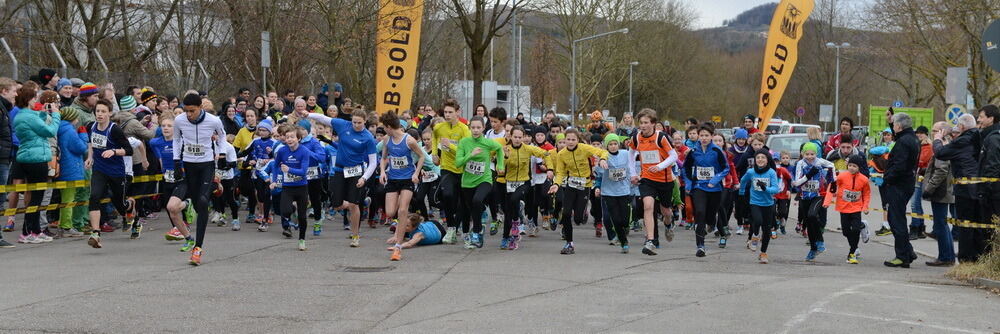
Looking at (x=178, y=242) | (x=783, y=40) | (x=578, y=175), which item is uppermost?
(x=783, y=40)

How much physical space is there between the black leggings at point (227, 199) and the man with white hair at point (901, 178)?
9024mm

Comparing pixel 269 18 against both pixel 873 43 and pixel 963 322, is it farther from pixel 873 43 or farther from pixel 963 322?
pixel 873 43

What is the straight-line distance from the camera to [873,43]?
4969 cm

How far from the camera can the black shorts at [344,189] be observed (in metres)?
14.0

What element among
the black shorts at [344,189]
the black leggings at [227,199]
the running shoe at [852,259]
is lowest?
the running shoe at [852,259]

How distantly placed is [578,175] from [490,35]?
2020 centimetres

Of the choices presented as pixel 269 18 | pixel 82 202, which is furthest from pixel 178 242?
pixel 269 18

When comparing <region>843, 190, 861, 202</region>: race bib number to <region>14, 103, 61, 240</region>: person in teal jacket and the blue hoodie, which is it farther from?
<region>14, 103, 61, 240</region>: person in teal jacket

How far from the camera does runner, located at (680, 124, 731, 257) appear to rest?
1352cm

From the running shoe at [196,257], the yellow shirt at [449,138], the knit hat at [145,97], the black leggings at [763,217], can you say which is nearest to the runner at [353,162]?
the yellow shirt at [449,138]

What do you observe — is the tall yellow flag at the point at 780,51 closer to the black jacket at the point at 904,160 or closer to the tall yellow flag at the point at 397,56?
the tall yellow flag at the point at 397,56

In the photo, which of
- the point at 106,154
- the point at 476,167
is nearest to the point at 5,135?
the point at 106,154

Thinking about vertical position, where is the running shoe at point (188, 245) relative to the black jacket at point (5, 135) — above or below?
below

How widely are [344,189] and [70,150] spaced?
139 inches
